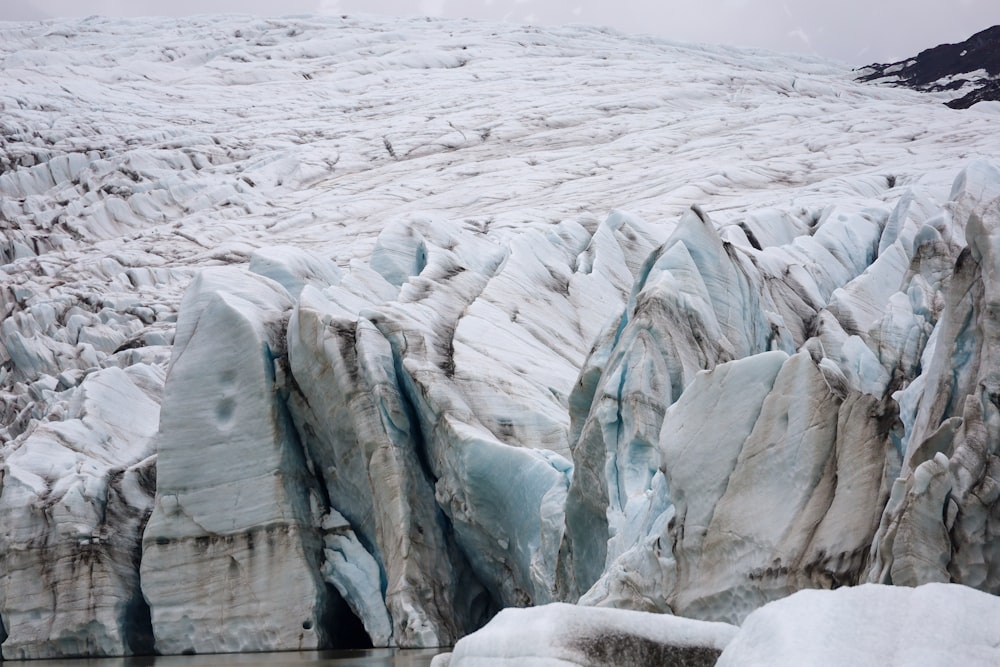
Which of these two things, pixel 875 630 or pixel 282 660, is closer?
pixel 875 630

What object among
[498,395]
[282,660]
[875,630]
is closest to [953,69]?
[498,395]

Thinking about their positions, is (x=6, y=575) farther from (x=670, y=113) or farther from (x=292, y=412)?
(x=670, y=113)

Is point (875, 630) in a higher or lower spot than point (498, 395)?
higher

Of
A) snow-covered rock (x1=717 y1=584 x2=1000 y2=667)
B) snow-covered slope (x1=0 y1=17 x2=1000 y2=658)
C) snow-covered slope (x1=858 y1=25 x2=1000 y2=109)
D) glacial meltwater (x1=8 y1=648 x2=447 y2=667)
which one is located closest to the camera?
snow-covered rock (x1=717 y1=584 x2=1000 y2=667)

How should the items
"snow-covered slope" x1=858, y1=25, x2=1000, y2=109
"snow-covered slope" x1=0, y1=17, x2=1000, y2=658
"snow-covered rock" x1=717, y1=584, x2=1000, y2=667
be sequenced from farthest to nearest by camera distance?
1. "snow-covered slope" x1=858, y1=25, x2=1000, y2=109
2. "snow-covered slope" x1=0, y1=17, x2=1000, y2=658
3. "snow-covered rock" x1=717, y1=584, x2=1000, y2=667

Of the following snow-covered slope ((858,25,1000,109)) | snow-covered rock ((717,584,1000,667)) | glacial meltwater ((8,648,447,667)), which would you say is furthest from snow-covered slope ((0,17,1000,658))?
snow-covered slope ((858,25,1000,109))

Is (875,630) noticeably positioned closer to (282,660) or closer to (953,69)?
(282,660)

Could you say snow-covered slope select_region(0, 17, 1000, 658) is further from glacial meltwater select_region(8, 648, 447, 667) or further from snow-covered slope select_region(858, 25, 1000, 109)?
snow-covered slope select_region(858, 25, 1000, 109)

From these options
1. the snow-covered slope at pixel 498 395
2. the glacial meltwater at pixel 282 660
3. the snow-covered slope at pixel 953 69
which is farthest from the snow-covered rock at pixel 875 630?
the snow-covered slope at pixel 953 69

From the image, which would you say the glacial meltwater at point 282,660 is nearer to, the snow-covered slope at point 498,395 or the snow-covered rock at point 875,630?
the snow-covered slope at point 498,395
